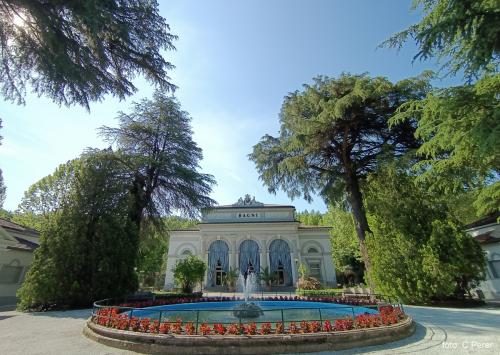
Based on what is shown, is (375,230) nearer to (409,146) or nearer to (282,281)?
(409,146)

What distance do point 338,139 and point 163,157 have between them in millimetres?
11913

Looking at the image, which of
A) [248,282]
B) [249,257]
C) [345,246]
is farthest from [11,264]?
[345,246]

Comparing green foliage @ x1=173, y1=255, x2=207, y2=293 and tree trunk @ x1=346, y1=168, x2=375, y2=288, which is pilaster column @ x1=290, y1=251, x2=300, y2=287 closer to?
green foliage @ x1=173, y1=255, x2=207, y2=293

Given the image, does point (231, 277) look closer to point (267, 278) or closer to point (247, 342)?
point (267, 278)

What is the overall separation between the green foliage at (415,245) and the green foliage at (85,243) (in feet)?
45.7

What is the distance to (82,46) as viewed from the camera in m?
8.58

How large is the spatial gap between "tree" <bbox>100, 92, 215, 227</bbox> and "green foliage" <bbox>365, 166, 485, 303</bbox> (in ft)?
38.0

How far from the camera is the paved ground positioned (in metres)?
6.16

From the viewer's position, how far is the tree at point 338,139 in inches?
607

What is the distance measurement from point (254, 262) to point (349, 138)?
20283mm

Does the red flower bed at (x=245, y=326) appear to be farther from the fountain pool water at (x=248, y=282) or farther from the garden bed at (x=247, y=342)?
the fountain pool water at (x=248, y=282)

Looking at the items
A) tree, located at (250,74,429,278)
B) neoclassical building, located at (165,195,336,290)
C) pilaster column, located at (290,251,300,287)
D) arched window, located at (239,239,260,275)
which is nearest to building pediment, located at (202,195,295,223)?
neoclassical building, located at (165,195,336,290)

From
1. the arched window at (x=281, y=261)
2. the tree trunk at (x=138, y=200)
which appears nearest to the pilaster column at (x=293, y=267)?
the arched window at (x=281, y=261)

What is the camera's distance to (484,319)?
29.9 feet
